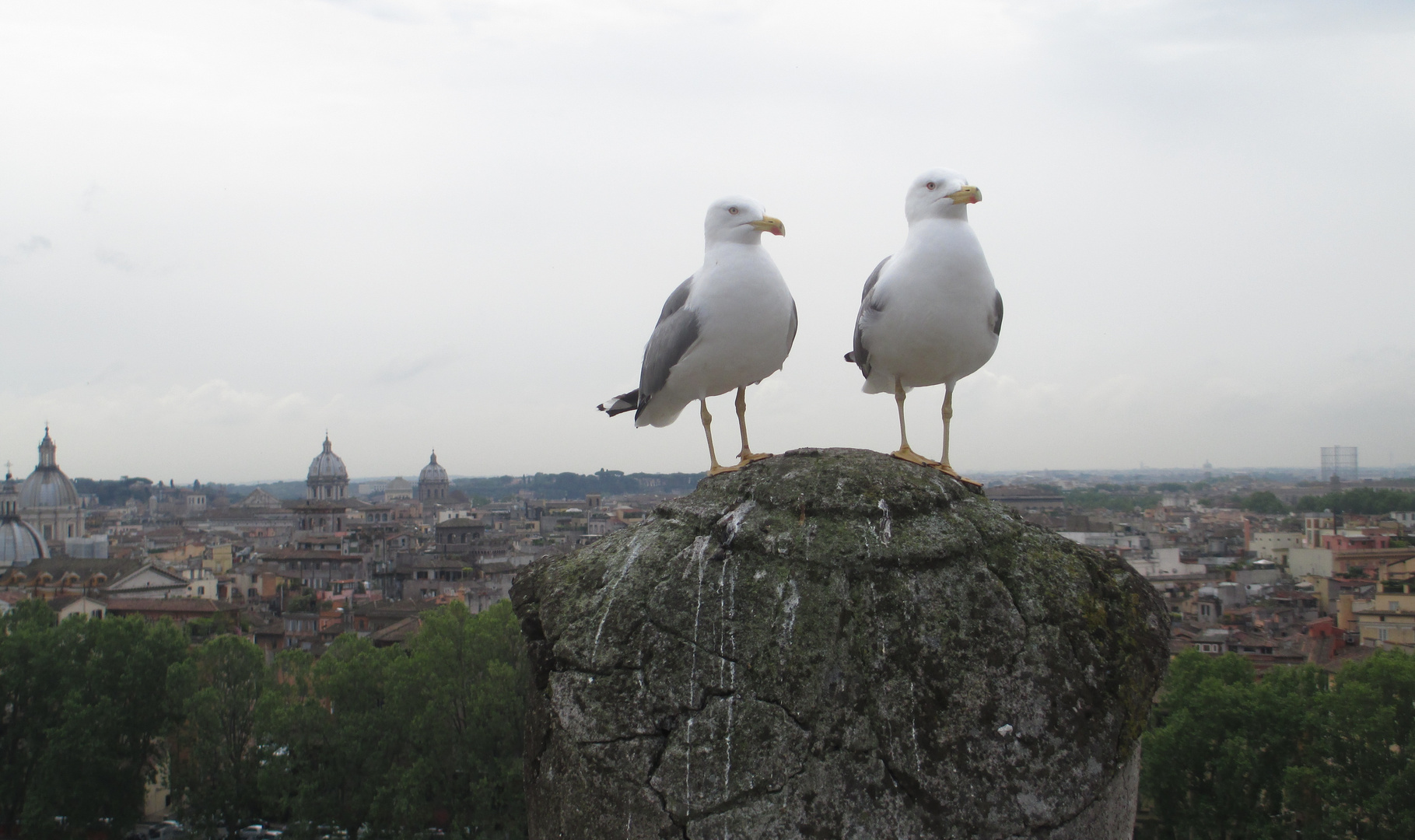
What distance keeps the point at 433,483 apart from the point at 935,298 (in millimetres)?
172534

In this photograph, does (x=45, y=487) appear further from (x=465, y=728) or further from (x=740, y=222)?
(x=740, y=222)

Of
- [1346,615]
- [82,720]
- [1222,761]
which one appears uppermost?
[1222,761]

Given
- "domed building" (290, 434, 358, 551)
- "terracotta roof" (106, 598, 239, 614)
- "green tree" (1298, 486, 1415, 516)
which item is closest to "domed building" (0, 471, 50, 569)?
"domed building" (290, 434, 358, 551)

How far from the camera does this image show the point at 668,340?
6062 millimetres

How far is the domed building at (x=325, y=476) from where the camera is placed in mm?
131875

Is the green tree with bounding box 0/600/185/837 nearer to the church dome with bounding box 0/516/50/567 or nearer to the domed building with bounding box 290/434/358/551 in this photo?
the domed building with bounding box 290/434/358/551

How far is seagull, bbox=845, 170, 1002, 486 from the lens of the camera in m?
5.66

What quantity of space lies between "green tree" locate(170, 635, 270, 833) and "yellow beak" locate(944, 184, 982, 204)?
19.8 metres

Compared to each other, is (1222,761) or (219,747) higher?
(1222,761)

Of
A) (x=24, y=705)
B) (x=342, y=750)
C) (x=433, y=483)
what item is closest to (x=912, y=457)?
(x=342, y=750)

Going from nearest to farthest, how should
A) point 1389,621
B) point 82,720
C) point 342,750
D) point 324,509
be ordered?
point 342,750, point 82,720, point 1389,621, point 324,509

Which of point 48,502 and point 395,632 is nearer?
point 395,632

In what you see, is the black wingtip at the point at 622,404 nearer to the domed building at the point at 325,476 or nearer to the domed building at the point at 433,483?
the domed building at the point at 325,476

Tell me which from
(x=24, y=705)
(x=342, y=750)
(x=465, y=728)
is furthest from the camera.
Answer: (x=24, y=705)
